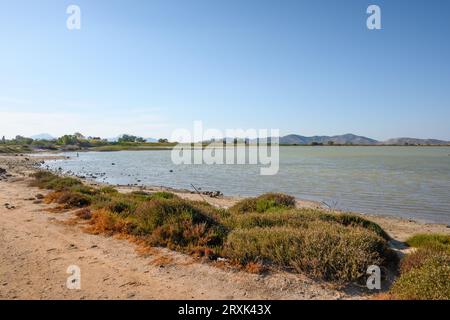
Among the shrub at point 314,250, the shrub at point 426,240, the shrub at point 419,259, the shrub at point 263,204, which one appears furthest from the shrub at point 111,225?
the shrub at point 426,240

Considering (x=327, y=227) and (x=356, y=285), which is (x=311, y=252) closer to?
(x=356, y=285)

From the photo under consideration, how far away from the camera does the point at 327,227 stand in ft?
34.1

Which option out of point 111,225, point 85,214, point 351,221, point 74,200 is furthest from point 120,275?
point 74,200

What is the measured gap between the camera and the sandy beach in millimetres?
7176

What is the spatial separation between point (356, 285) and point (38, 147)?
430 ft

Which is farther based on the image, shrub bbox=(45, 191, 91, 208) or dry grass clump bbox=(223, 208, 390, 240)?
shrub bbox=(45, 191, 91, 208)

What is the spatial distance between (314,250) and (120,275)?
15.2 ft

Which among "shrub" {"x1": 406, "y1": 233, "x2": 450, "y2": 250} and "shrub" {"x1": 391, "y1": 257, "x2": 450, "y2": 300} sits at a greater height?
"shrub" {"x1": 391, "y1": 257, "x2": 450, "y2": 300}

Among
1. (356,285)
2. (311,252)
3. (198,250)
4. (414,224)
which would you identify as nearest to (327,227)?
(311,252)

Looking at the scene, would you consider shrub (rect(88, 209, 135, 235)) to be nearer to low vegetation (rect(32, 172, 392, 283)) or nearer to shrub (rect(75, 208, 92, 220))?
low vegetation (rect(32, 172, 392, 283))

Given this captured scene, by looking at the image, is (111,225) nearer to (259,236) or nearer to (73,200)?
(259,236)

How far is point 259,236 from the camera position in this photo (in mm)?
9781

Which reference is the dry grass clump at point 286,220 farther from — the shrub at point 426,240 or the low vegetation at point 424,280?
the low vegetation at point 424,280

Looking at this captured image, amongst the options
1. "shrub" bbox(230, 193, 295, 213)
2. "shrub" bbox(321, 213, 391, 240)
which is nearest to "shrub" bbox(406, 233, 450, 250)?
"shrub" bbox(321, 213, 391, 240)
